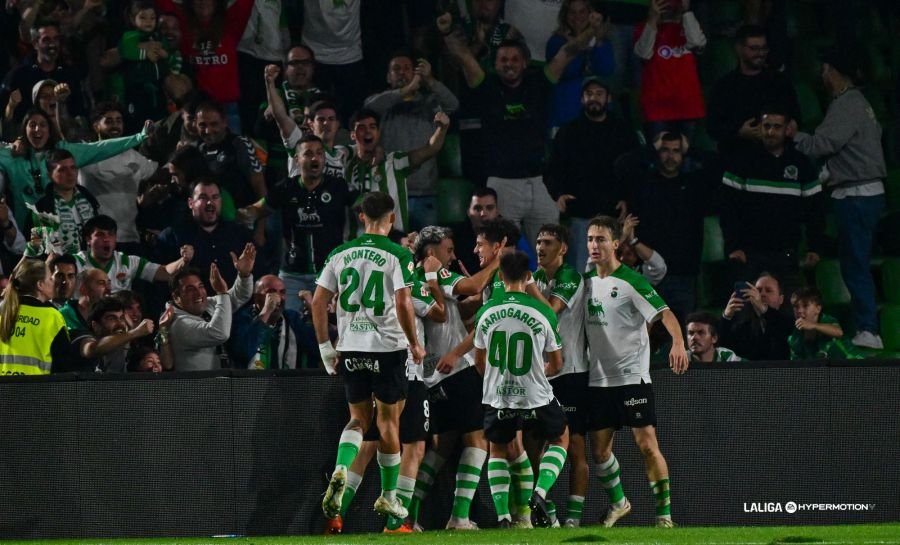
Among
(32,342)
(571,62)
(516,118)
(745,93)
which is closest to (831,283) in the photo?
(745,93)

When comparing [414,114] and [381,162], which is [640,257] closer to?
[381,162]

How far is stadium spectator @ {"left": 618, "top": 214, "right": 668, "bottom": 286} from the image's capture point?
12.4 meters

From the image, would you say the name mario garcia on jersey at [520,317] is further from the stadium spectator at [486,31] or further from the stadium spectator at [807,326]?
the stadium spectator at [486,31]

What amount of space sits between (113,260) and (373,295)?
11.1ft

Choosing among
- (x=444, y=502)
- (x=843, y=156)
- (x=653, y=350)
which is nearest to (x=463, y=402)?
(x=444, y=502)

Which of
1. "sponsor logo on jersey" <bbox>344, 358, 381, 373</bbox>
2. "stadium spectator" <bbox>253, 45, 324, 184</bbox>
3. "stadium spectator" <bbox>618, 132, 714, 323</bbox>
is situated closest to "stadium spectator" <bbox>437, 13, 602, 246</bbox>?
"stadium spectator" <bbox>618, 132, 714, 323</bbox>

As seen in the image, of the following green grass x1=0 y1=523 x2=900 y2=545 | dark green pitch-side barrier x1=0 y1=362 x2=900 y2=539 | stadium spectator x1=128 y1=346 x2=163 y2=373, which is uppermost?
stadium spectator x1=128 y1=346 x2=163 y2=373

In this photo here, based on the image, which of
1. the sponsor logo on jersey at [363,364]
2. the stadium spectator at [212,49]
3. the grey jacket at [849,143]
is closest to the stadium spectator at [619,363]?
the sponsor logo on jersey at [363,364]

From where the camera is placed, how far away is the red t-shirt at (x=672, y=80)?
13875 mm

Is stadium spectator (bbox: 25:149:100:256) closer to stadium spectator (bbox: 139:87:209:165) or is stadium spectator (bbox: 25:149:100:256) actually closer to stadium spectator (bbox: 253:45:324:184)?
stadium spectator (bbox: 139:87:209:165)

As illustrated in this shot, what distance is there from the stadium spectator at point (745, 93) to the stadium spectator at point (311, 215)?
337 cm

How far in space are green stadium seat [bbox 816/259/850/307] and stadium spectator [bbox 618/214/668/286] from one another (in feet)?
6.04

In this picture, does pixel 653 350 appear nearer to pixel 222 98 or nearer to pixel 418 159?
pixel 418 159

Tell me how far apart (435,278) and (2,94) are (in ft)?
18.2
